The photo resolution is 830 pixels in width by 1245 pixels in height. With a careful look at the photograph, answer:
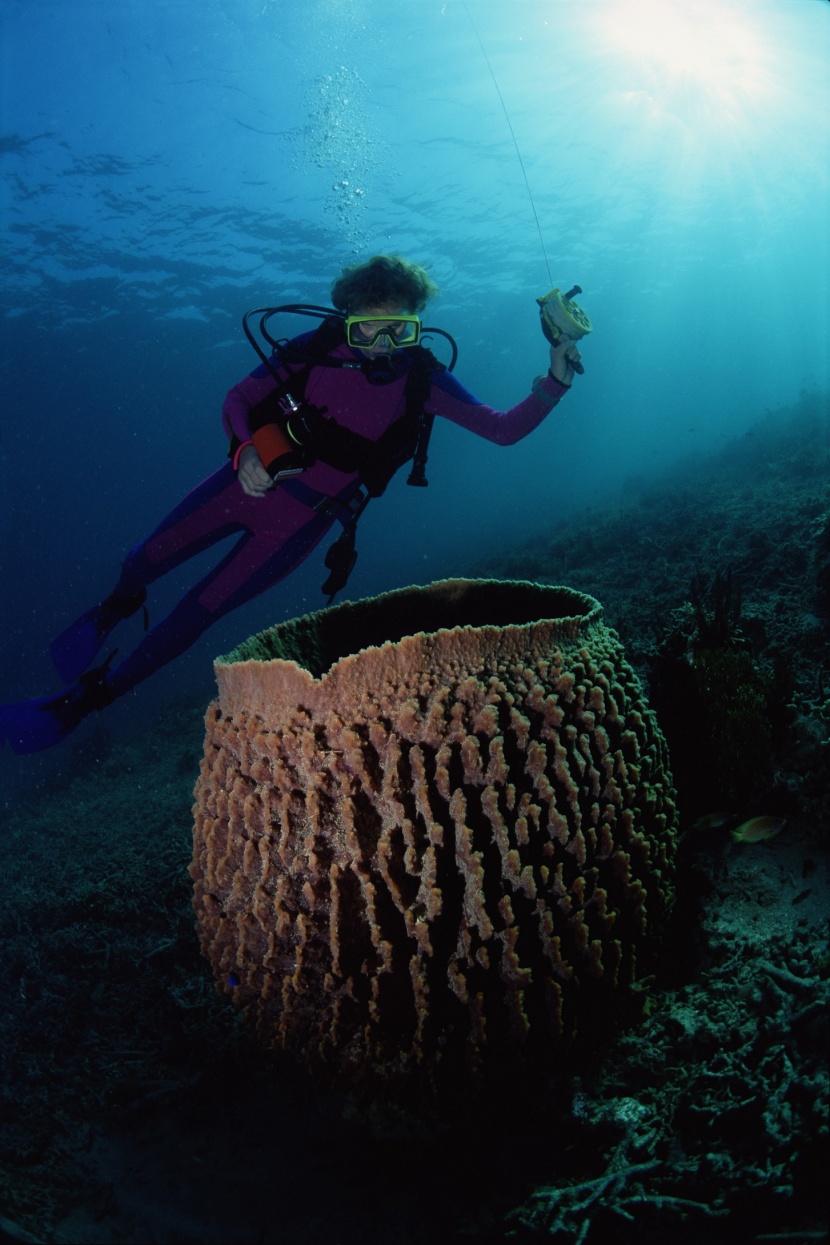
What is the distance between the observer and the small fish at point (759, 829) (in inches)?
97.3

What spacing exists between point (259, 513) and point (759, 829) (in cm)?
464

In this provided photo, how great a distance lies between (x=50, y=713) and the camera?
5.22 meters

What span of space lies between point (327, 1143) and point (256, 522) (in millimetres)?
4658

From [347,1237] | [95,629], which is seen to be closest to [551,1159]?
[347,1237]

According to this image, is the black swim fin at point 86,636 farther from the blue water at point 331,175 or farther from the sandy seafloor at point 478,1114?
the blue water at point 331,175

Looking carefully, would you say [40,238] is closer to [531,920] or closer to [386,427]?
[386,427]

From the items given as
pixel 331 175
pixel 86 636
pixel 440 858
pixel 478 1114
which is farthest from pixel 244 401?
pixel 331 175

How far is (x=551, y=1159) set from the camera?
1870 millimetres

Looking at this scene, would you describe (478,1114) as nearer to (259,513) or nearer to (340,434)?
(340,434)

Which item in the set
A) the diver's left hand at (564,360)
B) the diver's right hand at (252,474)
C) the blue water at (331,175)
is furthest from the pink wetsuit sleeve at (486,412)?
the blue water at (331,175)

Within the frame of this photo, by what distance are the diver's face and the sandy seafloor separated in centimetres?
403

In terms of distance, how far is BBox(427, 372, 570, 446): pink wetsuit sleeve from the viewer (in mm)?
5219

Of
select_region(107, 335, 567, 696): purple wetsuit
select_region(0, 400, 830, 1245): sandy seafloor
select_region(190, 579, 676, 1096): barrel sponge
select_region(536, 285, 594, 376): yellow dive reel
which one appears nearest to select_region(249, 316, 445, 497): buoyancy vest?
select_region(107, 335, 567, 696): purple wetsuit

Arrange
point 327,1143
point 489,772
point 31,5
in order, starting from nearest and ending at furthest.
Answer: point 489,772
point 327,1143
point 31,5
